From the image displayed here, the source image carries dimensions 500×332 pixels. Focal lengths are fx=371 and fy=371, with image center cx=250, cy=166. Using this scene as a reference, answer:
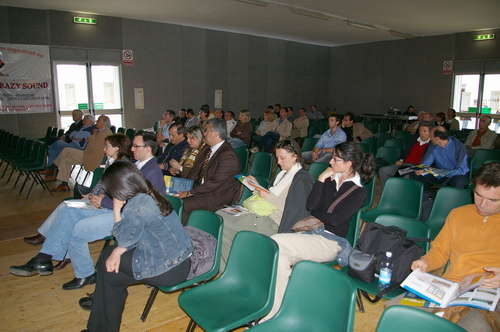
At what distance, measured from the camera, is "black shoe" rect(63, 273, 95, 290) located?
3.32m

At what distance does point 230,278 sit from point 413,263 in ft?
3.94

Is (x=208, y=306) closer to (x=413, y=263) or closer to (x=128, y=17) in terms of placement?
(x=413, y=263)

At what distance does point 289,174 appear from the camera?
3.41 m

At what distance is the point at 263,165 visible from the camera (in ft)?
18.0

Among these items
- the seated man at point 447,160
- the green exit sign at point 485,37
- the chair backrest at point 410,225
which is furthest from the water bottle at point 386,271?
the green exit sign at point 485,37

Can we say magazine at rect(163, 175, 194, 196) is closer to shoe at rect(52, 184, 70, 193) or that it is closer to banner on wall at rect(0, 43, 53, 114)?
shoe at rect(52, 184, 70, 193)

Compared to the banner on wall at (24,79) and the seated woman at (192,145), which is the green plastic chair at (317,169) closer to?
→ the seated woman at (192,145)

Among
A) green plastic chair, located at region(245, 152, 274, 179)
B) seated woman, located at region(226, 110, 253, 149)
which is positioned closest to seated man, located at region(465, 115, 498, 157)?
green plastic chair, located at region(245, 152, 274, 179)

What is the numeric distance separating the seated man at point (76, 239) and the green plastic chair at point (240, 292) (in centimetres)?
126

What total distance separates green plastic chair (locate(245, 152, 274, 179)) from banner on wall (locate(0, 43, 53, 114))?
7.83m

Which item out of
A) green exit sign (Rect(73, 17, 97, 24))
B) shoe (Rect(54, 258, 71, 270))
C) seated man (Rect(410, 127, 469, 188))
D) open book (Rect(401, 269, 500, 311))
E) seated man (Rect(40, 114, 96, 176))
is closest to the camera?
open book (Rect(401, 269, 500, 311))

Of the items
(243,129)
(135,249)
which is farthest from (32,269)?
(243,129)

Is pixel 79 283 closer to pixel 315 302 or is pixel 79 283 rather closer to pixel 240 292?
pixel 240 292

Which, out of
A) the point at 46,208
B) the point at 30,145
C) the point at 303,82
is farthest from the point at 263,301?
the point at 303,82
